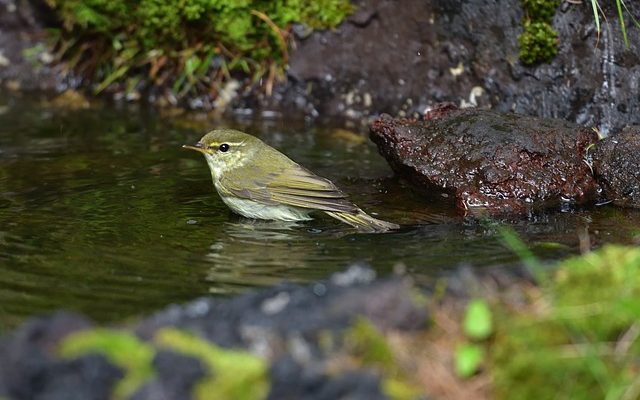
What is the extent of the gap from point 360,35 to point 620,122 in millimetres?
3277

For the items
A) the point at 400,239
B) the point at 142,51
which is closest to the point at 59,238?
the point at 400,239

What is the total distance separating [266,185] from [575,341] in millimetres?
4207

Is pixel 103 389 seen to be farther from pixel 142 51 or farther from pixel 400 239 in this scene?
pixel 142 51

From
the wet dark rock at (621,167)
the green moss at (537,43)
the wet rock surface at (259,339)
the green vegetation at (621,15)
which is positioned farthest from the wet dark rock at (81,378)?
the green moss at (537,43)

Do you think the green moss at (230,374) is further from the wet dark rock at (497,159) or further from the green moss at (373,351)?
the wet dark rock at (497,159)

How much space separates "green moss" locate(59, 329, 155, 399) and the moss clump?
151cm

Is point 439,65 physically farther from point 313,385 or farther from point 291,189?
point 313,385

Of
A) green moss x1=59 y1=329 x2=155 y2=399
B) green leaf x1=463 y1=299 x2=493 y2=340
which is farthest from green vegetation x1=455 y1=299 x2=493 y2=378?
green moss x1=59 y1=329 x2=155 y2=399

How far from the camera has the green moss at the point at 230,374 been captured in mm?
3783

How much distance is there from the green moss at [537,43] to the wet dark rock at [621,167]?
5.95ft

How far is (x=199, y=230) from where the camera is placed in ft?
24.0

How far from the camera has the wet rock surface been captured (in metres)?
3.78

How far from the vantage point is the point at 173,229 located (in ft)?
23.6

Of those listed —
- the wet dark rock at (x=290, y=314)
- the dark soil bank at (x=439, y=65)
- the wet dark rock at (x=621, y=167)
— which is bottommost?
the wet dark rock at (x=290, y=314)
